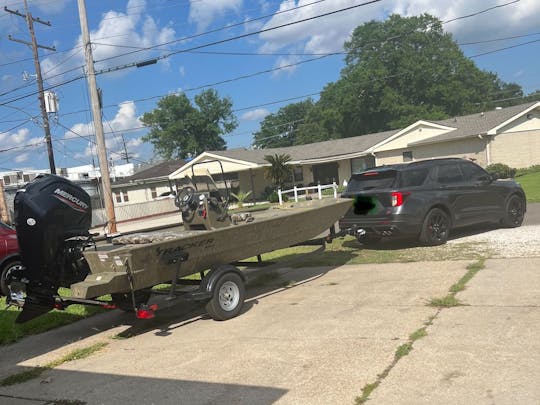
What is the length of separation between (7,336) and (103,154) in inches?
448

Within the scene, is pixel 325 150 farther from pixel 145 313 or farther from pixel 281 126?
pixel 281 126

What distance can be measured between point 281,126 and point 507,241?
8997 cm

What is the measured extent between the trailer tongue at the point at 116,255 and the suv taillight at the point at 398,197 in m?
3.34

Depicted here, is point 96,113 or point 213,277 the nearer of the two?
point 213,277

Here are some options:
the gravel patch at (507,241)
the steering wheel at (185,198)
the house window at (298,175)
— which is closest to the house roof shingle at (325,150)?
the house window at (298,175)

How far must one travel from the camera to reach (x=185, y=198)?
7.26 meters

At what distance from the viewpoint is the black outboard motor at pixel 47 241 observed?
20.1ft

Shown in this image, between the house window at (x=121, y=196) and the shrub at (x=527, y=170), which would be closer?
the shrub at (x=527, y=170)

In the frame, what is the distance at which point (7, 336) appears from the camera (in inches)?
267

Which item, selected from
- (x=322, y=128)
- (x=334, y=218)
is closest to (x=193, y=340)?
(x=334, y=218)

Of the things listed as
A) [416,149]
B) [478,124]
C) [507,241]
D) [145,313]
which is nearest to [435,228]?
[507,241]

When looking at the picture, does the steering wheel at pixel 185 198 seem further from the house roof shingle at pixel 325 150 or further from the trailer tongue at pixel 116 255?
the house roof shingle at pixel 325 150

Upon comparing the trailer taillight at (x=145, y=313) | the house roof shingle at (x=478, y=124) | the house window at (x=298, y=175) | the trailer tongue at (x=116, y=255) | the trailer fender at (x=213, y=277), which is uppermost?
the house roof shingle at (x=478, y=124)

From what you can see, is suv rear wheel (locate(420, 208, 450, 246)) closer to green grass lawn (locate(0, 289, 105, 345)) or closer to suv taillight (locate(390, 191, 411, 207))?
suv taillight (locate(390, 191, 411, 207))
